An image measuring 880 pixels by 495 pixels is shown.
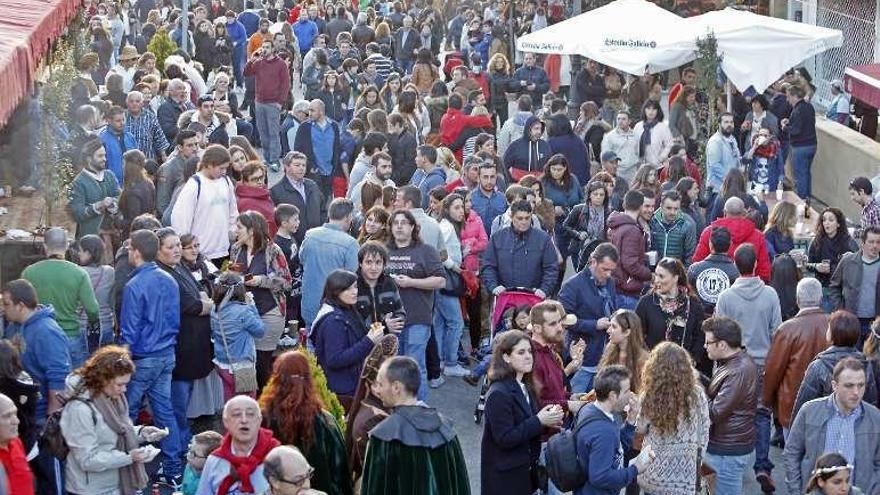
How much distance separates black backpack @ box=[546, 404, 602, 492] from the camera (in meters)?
8.34

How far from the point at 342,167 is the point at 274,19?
1700cm

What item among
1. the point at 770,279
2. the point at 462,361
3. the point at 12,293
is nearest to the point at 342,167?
the point at 462,361

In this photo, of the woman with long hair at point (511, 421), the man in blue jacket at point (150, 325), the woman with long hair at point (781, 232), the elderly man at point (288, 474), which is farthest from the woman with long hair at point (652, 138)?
the elderly man at point (288, 474)

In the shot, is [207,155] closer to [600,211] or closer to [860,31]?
[600,211]

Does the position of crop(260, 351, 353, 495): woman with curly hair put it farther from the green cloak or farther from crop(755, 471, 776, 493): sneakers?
crop(755, 471, 776, 493): sneakers

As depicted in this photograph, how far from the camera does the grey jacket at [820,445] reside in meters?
8.87

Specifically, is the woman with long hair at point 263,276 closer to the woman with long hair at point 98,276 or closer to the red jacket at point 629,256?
the woman with long hair at point 98,276

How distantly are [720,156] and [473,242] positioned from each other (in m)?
4.67

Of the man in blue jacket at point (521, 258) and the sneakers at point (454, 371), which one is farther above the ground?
the man in blue jacket at point (521, 258)

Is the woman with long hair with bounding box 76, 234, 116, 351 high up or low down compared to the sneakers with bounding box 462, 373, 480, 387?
up

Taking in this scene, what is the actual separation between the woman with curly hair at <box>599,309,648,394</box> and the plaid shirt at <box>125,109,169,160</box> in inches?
294

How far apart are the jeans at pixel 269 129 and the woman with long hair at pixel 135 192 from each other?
303 inches

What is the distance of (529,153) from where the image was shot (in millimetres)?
16219

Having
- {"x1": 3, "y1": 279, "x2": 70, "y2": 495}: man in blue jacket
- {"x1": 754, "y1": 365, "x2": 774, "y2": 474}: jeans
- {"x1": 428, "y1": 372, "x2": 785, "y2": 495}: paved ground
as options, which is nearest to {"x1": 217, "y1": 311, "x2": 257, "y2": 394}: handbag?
{"x1": 3, "y1": 279, "x2": 70, "y2": 495}: man in blue jacket
